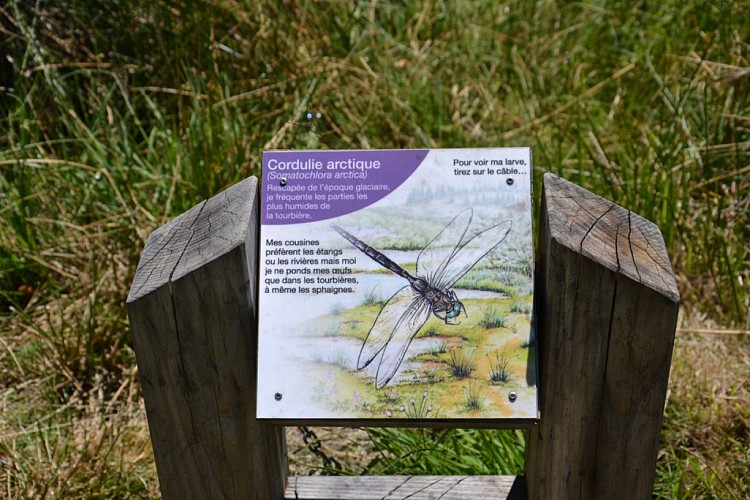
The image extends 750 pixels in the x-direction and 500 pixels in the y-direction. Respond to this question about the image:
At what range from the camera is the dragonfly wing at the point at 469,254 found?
1640mm

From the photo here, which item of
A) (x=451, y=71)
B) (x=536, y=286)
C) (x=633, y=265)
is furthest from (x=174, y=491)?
(x=451, y=71)

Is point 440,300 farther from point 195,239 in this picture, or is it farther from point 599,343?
point 195,239

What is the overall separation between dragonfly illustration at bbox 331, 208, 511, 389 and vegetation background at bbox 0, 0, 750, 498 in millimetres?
878

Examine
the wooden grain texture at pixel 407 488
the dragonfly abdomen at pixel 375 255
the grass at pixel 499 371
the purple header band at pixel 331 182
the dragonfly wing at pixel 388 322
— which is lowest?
the wooden grain texture at pixel 407 488

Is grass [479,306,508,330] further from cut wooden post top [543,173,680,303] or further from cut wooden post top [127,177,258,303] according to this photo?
cut wooden post top [127,177,258,303]

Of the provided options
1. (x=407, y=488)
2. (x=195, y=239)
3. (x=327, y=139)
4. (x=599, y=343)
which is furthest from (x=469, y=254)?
(x=327, y=139)

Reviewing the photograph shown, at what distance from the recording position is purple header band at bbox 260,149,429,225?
1.68 m

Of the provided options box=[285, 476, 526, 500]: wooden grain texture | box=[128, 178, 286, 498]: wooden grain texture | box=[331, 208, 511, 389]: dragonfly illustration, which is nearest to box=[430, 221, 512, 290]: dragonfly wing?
box=[331, 208, 511, 389]: dragonfly illustration

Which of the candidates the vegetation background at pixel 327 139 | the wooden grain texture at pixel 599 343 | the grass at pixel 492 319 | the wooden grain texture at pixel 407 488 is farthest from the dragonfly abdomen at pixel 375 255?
the vegetation background at pixel 327 139

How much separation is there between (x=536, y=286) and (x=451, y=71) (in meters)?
2.61

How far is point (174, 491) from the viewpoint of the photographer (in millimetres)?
1767

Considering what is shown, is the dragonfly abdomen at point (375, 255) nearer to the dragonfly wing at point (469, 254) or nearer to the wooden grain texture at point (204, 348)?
the dragonfly wing at point (469, 254)

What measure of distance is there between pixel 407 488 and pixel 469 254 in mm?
652

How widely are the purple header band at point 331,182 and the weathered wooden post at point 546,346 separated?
5cm
